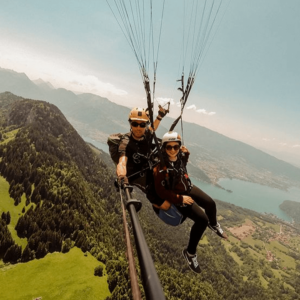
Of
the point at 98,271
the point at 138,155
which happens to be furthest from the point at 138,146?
the point at 98,271

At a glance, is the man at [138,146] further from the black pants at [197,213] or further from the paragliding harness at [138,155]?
the black pants at [197,213]

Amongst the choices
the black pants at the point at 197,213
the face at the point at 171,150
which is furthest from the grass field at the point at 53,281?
the face at the point at 171,150

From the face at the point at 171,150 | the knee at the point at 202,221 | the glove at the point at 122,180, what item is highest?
the face at the point at 171,150

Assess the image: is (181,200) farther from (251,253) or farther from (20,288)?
(251,253)

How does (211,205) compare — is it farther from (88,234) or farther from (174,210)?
(88,234)

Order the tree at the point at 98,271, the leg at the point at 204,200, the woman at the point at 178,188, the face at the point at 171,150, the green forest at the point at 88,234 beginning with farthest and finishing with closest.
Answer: the green forest at the point at 88,234 < the tree at the point at 98,271 < the leg at the point at 204,200 < the face at the point at 171,150 < the woman at the point at 178,188
